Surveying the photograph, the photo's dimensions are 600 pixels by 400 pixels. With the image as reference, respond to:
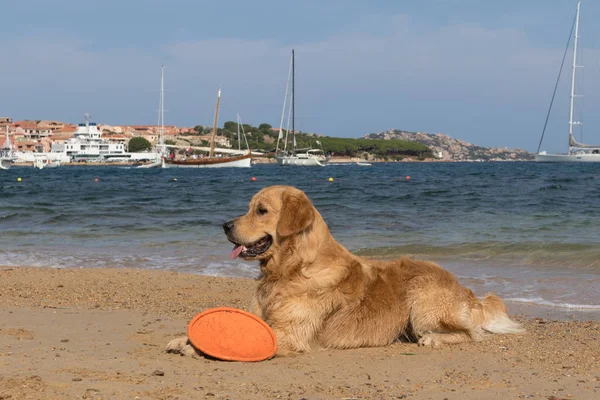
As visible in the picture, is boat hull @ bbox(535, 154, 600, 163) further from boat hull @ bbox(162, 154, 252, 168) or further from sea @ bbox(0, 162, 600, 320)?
sea @ bbox(0, 162, 600, 320)

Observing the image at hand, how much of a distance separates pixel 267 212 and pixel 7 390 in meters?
2.16

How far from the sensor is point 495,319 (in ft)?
21.2

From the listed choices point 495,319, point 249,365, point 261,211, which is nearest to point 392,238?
point 495,319

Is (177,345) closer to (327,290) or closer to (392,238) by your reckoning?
(327,290)

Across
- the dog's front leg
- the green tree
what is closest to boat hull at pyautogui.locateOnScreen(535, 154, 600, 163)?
the dog's front leg

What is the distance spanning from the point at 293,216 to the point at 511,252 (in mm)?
8064

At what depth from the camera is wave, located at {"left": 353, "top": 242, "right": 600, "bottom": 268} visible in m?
11.8

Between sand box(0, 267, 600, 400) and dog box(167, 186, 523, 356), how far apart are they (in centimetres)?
14

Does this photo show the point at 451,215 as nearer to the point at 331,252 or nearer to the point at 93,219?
the point at 93,219

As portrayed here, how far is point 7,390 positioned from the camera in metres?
4.20

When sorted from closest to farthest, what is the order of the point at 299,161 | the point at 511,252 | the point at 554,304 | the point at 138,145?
the point at 554,304 < the point at 511,252 < the point at 299,161 < the point at 138,145

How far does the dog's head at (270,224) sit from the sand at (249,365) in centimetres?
83

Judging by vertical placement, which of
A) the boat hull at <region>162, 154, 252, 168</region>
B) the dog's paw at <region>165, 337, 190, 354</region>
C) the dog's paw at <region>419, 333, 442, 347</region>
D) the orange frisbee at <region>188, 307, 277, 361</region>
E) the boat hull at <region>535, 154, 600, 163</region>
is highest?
the boat hull at <region>535, 154, 600, 163</region>

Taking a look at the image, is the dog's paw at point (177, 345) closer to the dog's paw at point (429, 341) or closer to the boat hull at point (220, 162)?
the dog's paw at point (429, 341)
